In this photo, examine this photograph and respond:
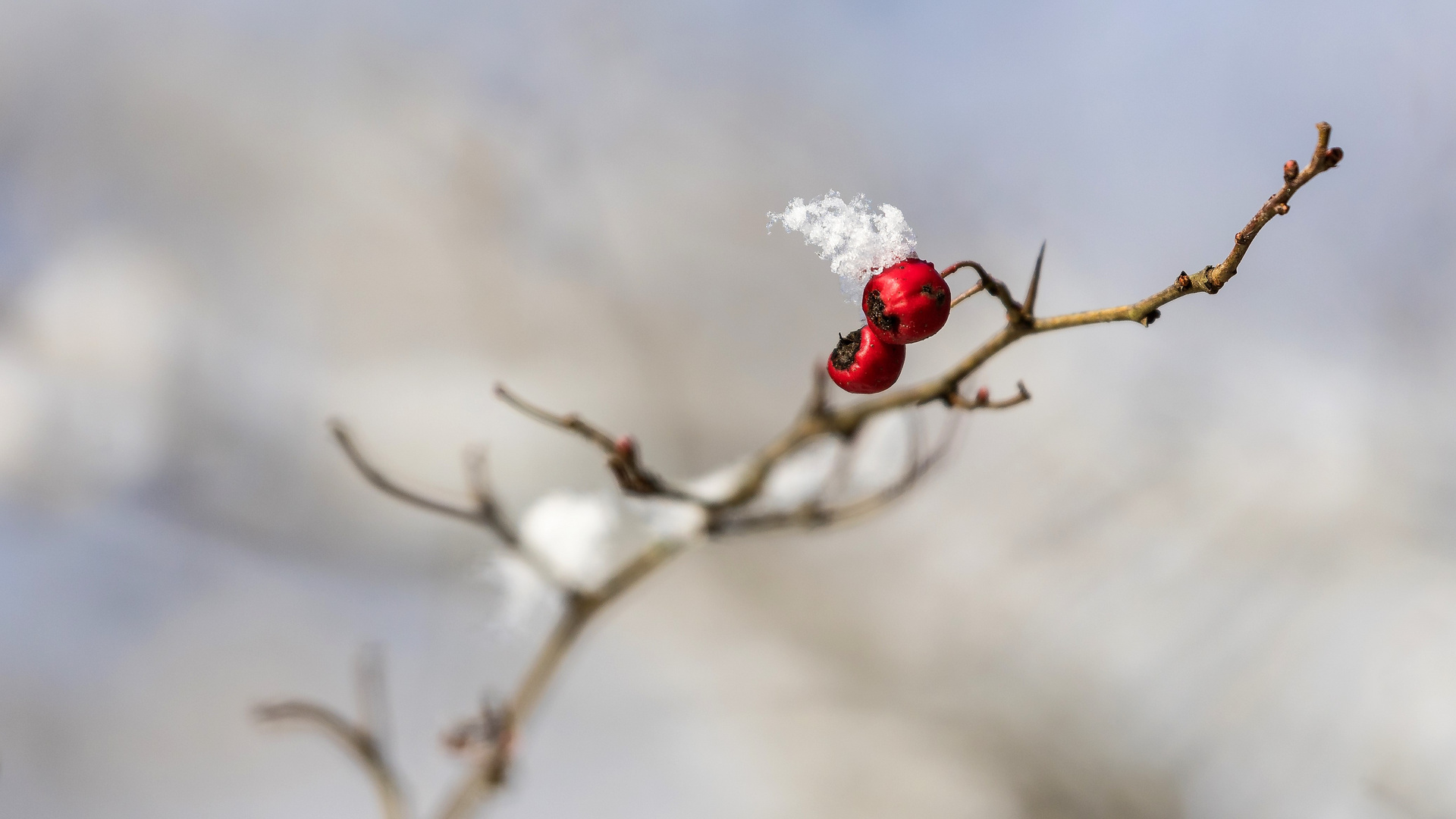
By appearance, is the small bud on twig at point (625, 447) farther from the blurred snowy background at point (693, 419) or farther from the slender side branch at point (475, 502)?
the blurred snowy background at point (693, 419)

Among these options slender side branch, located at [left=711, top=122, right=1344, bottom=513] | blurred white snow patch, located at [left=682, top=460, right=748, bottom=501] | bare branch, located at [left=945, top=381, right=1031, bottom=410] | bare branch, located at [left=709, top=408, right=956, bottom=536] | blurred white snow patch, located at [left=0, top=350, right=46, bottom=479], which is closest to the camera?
slender side branch, located at [left=711, top=122, right=1344, bottom=513]

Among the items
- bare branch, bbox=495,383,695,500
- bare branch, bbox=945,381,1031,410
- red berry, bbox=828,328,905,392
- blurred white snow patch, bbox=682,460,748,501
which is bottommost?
bare branch, bbox=495,383,695,500

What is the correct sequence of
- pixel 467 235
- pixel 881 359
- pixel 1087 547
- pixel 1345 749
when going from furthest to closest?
pixel 467 235 → pixel 1087 547 → pixel 1345 749 → pixel 881 359

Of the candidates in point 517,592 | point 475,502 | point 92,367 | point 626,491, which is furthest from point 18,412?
point 626,491

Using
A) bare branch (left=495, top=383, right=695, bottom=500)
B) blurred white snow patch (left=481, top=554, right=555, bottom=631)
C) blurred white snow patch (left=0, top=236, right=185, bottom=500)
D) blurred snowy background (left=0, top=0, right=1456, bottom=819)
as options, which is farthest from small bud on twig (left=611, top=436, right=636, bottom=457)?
blurred white snow patch (left=0, top=236, right=185, bottom=500)

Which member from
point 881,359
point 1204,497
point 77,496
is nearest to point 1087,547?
point 1204,497

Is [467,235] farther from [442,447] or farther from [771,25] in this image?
[771,25]

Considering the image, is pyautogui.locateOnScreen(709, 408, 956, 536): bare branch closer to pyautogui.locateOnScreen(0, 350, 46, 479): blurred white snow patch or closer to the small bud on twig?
the small bud on twig
